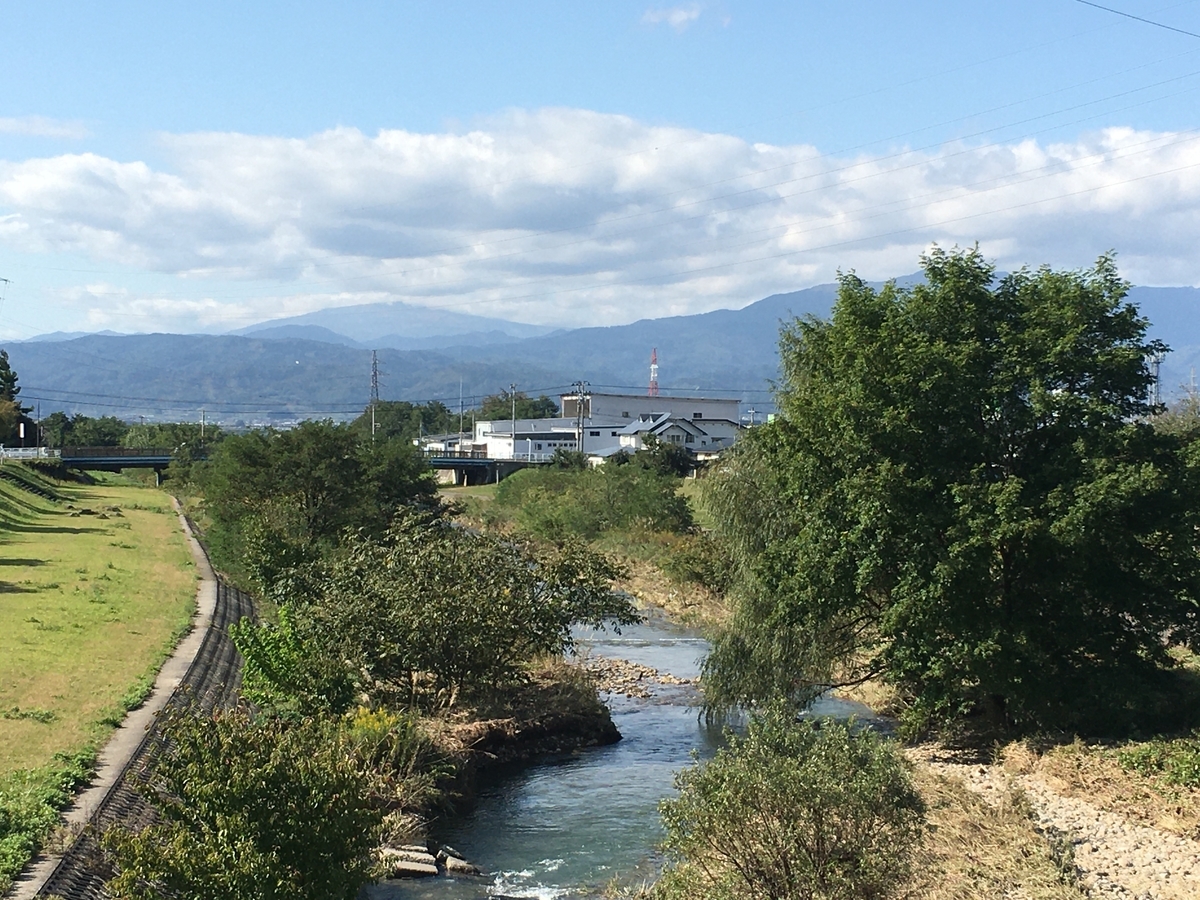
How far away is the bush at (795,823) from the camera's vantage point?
580 inches

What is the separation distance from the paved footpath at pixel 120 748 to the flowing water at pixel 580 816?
469 cm

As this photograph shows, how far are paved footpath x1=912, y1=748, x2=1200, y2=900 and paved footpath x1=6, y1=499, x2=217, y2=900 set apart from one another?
14179 mm

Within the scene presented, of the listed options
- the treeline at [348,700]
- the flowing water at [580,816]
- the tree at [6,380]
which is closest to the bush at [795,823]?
the flowing water at [580,816]

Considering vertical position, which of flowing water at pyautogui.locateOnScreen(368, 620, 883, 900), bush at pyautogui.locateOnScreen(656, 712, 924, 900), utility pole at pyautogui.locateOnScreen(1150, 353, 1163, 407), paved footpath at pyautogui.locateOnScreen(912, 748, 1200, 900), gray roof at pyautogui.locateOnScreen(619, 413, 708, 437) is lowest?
flowing water at pyautogui.locateOnScreen(368, 620, 883, 900)

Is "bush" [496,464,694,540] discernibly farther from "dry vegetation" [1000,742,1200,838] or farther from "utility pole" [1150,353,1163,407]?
"dry vegetation" [1000,742,1200,838]

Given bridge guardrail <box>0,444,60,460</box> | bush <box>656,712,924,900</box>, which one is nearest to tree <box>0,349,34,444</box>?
bridge guardrail <box>0,444,60,460</box>

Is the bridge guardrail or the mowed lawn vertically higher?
the bridge guardrail

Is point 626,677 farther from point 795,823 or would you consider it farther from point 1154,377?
point 795,823

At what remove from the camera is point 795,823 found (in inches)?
583

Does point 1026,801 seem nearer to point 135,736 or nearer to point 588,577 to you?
point 588,577

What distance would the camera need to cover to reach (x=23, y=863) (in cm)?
1559

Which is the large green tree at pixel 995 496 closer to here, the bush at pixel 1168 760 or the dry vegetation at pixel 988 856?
the bush at pixel 1168 760

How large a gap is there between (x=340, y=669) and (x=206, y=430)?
144 meters

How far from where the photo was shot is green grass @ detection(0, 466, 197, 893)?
19.2 m
